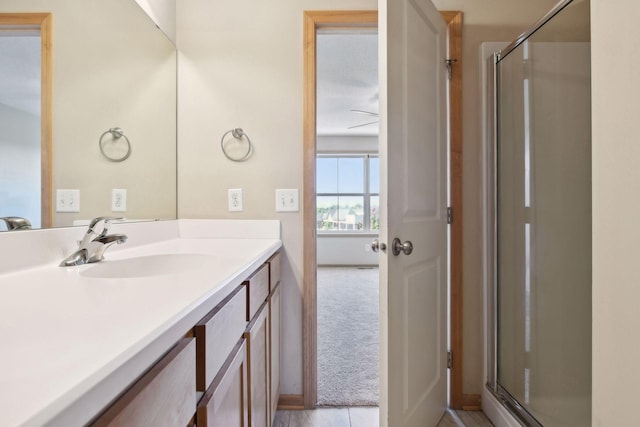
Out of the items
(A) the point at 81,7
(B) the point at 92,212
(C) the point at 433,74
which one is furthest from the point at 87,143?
(C) the point at 433,74

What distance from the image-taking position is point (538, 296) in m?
1.35

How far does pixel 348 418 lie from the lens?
1.55 meters

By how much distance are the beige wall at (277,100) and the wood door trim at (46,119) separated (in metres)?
0.73

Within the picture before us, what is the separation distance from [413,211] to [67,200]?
1.24 metres

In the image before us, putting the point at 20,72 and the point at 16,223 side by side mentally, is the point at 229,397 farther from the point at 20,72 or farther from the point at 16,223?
the point at 20,72

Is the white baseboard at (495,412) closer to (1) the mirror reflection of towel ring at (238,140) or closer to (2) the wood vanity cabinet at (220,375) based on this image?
(2) the wood vanity cabinet at (220,375)

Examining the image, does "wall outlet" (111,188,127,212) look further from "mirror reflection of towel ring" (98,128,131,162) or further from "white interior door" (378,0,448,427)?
"white interior door" (378,0,448,427)

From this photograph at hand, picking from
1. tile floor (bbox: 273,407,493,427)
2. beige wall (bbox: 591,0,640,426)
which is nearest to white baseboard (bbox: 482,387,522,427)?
tile floor (bbox: 273,407,493,427)

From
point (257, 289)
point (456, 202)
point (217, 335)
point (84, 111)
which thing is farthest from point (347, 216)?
point (217, 335)

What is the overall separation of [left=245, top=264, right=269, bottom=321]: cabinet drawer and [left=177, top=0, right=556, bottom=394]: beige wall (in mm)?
401

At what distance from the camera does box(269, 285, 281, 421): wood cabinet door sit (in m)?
1.32

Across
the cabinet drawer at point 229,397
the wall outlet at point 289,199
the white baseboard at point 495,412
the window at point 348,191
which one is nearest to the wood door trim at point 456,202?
the white baseboard at point 495,412

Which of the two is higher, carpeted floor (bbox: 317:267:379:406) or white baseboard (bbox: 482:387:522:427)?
white baseboard (bbox: 482:387:522:427)

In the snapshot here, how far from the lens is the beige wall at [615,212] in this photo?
2.24ft
